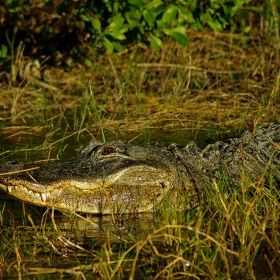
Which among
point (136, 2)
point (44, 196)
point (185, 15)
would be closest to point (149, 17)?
point (136, 2)

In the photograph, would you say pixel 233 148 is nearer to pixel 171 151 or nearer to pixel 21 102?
pixel 171 151

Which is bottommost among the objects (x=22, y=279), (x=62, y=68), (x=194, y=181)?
(x=62, y=68)

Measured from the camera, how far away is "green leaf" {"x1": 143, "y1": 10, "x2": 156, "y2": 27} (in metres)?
7.90

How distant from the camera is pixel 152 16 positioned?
793 centimetres

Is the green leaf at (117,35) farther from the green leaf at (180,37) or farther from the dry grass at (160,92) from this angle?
the green leaf at (180,37)

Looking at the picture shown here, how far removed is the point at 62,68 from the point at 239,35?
2.59 m

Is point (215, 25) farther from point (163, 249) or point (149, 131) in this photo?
point (163, 249)

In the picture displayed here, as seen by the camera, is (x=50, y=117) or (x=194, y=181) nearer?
(x=194, y=181)

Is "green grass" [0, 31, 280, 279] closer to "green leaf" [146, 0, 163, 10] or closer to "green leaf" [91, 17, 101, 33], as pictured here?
"green leaf" [91, 17, 101, 33]

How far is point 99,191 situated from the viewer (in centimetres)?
499

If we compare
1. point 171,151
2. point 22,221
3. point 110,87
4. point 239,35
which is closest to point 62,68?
point 110,87

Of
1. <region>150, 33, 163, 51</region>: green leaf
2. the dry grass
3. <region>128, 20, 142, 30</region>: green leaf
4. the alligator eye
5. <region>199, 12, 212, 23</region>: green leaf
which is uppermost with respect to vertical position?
the alligator eye

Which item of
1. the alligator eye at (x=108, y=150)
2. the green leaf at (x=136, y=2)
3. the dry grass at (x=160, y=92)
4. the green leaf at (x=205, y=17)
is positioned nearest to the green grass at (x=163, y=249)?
the alligator eye at (x=108, y=150)

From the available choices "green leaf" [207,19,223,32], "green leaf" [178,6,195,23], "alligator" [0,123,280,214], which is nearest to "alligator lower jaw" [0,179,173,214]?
"alligator" [0,123,280,214]
